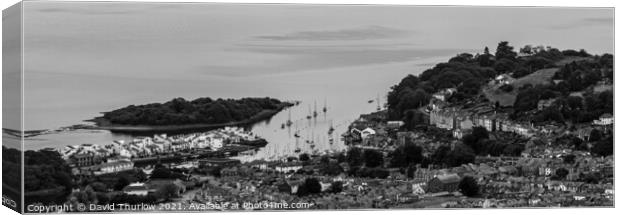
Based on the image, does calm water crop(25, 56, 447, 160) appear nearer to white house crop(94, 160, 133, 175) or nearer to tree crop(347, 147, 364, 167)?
tree crop(347, 147, 364, 167)

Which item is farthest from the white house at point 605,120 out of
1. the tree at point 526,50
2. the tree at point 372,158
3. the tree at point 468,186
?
the tree at point 372,158

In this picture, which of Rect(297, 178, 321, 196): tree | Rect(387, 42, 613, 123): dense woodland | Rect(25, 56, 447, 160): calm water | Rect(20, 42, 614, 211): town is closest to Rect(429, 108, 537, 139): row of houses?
Rect(20, 42, 614, 211): town

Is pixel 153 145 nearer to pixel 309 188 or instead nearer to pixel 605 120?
pixel 309 188

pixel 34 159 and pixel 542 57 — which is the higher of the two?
pixel 542 57

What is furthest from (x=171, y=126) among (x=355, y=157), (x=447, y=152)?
(x=447, y=152)

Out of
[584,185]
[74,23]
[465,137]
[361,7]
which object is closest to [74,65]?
[74,23]

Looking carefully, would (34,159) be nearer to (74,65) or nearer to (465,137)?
(74,65)
